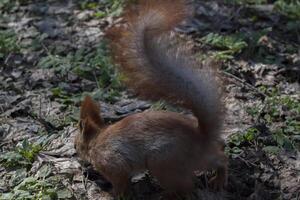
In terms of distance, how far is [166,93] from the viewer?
375cm

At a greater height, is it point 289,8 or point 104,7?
point 104,7

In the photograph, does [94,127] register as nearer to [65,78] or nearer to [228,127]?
[228,127]

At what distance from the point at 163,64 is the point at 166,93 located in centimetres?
18

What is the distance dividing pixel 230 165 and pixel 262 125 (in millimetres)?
598

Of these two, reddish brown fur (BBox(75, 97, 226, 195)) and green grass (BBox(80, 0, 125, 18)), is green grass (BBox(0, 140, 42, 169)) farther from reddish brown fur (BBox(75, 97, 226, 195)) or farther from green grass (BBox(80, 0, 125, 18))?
green grass (BBox(80, 0, 125, 18))

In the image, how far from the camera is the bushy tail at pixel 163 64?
374 centimetres

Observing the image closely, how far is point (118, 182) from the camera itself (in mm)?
4012

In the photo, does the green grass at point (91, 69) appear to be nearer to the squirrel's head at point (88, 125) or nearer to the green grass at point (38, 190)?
the squirrel's head at point (88, 125)

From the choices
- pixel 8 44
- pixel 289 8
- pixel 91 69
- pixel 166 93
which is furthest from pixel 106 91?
pixel 289 8

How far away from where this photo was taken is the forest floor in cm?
427

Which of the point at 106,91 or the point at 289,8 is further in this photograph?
the point at 289,8

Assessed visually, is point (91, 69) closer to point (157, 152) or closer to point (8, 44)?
point (8, 44)

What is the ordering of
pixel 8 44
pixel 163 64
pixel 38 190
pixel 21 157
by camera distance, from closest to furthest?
pixel 163 64, pixel 38 190, pixel 21 157, pixel 8 44

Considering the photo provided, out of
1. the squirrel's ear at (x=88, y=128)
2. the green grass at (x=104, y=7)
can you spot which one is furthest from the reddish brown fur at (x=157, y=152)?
the green grass at (x=104, y=7)
